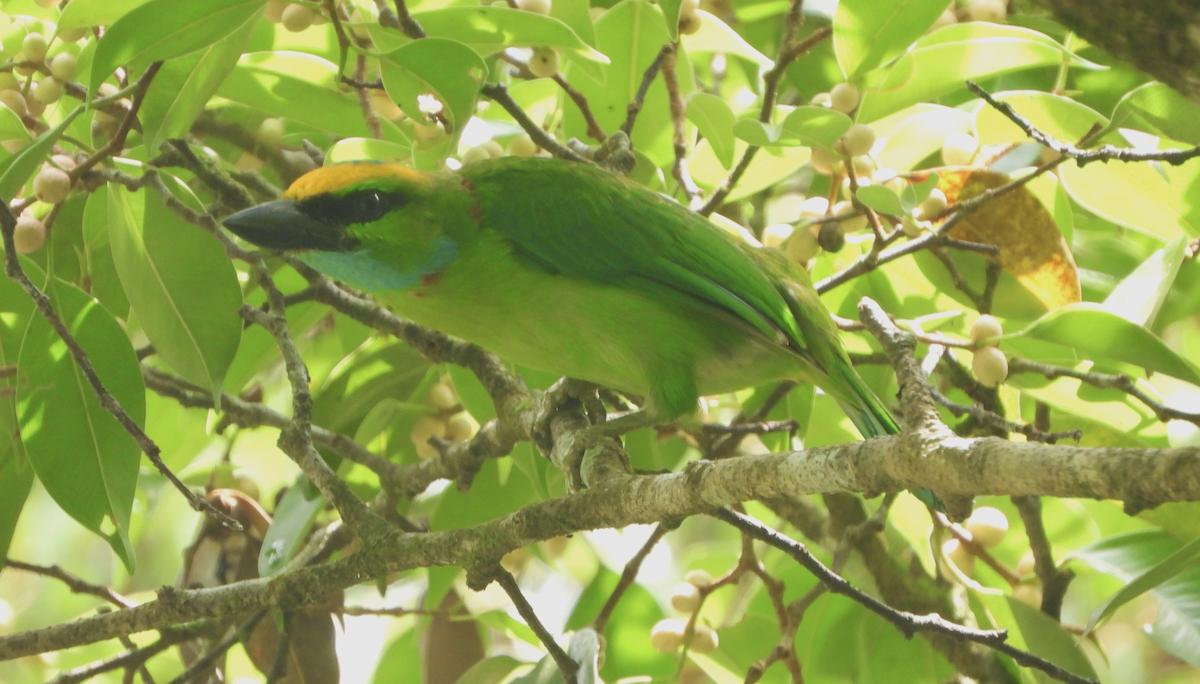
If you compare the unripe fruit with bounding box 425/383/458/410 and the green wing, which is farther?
the unripe fruit with bounding box 425/383/458/410

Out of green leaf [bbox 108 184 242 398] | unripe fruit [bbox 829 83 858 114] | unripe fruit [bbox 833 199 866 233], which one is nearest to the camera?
green leaf [bbox 108 184 242 398]

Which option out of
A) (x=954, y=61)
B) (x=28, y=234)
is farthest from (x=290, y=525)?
(x=954, y=61)

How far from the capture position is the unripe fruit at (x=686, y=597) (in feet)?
7.73

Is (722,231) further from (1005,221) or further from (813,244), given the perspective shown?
(1005,221)

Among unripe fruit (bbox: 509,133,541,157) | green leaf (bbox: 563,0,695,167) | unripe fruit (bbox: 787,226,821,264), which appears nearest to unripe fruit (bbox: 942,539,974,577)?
unripe fruit (bbox: 787,226,821,264)

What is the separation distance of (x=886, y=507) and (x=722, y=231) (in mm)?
699

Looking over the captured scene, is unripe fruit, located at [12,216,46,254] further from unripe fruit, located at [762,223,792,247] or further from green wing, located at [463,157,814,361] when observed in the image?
unripe fruit, located at [762,223,792,247]

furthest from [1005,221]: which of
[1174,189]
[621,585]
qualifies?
[621,585]

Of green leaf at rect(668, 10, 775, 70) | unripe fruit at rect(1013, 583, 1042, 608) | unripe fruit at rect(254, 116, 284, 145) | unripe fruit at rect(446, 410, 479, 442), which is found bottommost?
unripe fruit at rect(1013, 583, 1042, 608)

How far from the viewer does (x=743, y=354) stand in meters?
2.20

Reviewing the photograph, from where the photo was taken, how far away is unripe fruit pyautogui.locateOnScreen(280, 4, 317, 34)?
2.14 meters

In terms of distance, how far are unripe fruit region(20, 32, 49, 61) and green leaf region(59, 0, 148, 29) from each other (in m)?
0.26

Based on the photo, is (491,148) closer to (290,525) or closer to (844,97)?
(844,97)

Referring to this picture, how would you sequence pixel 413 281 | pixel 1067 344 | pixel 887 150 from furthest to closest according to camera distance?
1. pixel 887 150
2. pixel 413 281
3. pixel 1067 344
